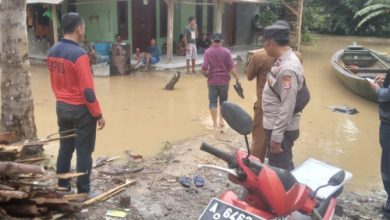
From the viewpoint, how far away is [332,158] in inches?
283

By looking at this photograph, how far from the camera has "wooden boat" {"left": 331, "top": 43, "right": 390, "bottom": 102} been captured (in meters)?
11.3

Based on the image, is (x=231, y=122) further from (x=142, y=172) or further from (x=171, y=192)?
(x=142, y=172)

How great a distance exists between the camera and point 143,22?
671 inches

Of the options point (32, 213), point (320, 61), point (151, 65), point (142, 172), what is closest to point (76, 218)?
point (32, 213)

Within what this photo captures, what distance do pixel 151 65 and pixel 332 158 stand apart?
857cm

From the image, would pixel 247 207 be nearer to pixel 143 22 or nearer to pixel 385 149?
pixel 385 149

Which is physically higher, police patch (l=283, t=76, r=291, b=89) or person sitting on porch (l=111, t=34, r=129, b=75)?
police patch (l=283, t=76, r=291, b=89)

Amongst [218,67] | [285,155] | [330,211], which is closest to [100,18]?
[218,67]

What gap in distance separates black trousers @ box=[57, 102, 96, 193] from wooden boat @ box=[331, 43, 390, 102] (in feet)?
26.6

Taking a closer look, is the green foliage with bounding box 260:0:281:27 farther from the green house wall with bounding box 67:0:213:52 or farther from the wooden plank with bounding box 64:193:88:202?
the wooden plank with bounding box 64:193:88:202

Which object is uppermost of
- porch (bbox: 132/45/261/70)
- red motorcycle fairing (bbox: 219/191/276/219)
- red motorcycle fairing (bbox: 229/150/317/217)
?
red motorcycle fairing (bbox: 229/150/317/217)

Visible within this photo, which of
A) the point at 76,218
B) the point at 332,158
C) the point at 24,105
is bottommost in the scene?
the point at 332,158

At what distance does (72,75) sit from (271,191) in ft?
7.73

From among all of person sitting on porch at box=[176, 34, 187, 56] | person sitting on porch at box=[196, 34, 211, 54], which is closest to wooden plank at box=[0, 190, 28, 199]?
person sitting on porch at box=[176, 34, 187, 56]
